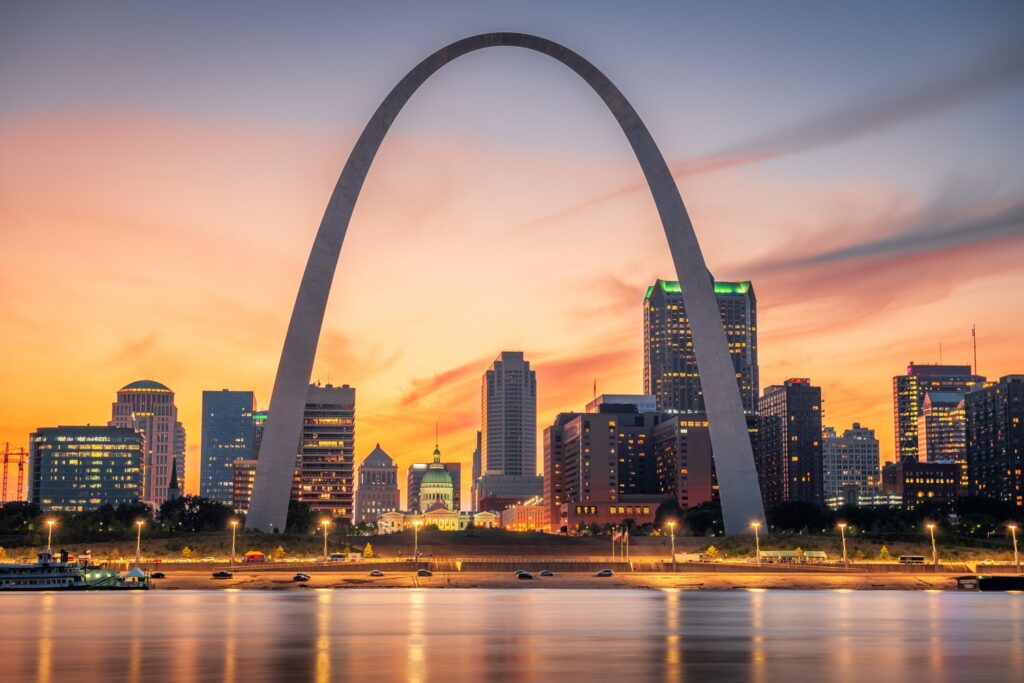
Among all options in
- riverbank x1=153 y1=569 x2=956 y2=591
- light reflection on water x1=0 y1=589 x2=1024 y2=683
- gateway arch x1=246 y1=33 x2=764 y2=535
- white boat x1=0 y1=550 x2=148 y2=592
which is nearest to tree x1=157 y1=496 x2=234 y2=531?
gateway arch x1=246 y1=33 x2=764 y2=535

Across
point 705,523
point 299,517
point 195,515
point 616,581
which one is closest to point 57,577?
point 616,581

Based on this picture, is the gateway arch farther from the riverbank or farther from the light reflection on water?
the light reflection on water

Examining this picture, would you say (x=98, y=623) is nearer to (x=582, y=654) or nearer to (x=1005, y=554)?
(x=582, y=654)

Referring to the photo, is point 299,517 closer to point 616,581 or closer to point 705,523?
point 705,523

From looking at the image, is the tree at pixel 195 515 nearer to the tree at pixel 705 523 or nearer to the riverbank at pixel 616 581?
the riverbank at pixel 616 581

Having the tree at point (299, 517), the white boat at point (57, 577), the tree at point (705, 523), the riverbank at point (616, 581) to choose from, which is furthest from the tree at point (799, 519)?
the white boat at point (57, 577)

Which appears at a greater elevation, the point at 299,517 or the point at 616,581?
the point at 299,517

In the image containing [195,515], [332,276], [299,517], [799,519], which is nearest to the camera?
[332,276]
